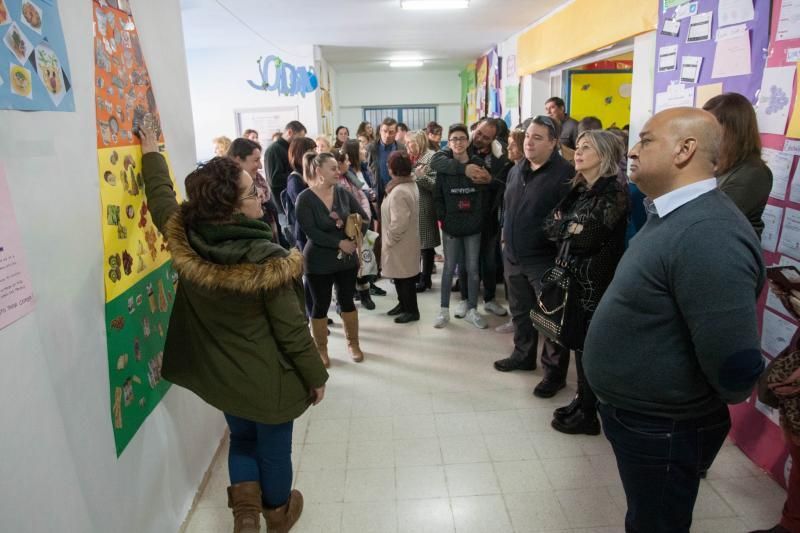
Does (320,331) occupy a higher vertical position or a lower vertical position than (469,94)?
lower

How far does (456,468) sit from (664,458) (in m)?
1.20

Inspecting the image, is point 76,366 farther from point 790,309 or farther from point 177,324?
point 790,309

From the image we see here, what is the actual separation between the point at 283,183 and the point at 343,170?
0.59 m

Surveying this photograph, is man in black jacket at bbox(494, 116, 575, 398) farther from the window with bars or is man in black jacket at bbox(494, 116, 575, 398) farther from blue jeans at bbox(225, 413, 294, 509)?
the window with bars

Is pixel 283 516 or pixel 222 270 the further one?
pixel 283 516

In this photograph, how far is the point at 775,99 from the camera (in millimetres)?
2158

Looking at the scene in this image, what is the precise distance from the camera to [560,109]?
4922 millimetres

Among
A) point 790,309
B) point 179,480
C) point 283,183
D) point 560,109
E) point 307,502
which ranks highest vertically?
point 560,109

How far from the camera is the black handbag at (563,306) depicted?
2.36 meters

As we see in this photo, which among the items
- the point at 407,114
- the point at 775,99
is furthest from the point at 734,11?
the point at 407,114

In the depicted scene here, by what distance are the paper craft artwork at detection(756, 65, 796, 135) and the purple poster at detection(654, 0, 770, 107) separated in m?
0.07

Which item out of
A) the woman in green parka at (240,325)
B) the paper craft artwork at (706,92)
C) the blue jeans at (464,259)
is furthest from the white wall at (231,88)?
the woman in green parka at (240,325)

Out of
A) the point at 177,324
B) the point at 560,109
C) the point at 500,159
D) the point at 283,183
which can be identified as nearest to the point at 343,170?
the point at 283,183

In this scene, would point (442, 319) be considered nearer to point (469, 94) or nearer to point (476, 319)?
point (476, 319)
